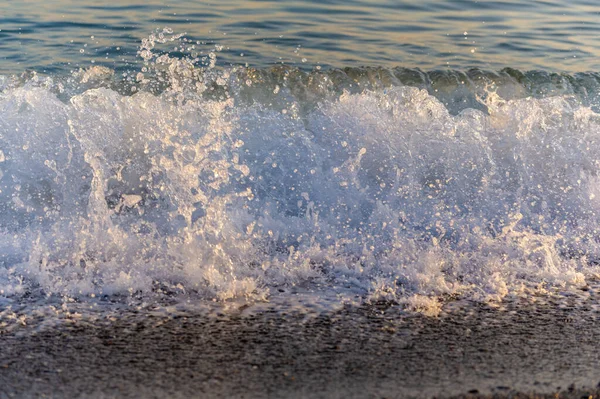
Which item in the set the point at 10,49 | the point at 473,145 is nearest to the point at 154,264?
the point at 473,145

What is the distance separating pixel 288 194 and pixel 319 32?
3274 millimetres

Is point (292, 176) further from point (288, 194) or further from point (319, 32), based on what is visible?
point (319, 32)

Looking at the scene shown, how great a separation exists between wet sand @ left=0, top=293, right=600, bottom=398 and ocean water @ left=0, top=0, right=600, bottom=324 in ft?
0.61

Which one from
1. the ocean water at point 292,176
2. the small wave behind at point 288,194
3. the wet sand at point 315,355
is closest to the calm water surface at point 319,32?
the ocean water at point 292,176

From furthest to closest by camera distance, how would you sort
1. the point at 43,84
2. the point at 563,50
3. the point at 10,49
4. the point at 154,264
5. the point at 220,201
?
the point at 563,50 < the point at 10,49 < the point at 43,84 < the point at 220,201 < the point at 154,264

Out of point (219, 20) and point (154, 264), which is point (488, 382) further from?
point (219, 20)

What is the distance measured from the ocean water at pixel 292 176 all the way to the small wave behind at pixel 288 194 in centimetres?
1

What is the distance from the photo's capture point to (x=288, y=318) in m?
2.83

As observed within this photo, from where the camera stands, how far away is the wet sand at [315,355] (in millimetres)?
2273

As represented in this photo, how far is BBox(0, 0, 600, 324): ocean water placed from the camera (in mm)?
3213

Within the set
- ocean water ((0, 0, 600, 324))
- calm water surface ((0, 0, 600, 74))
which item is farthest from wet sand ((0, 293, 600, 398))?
calm water surface ((0, 0, 600, 74))

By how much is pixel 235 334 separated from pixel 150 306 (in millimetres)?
406

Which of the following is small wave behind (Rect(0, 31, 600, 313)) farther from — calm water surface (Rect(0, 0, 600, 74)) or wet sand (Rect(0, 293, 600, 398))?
calm water surface (Rect(0, 0, 600, 74))

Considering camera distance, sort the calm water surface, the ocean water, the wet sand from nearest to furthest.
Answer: the wet sand → the ocean water → the calm water surface
